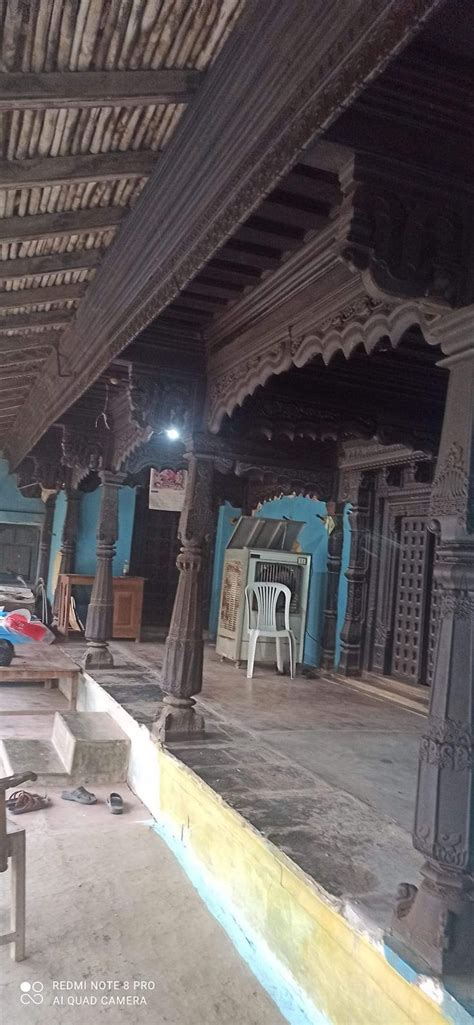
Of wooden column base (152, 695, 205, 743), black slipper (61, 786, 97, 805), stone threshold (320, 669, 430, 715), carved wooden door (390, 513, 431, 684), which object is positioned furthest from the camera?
carved wooden door (390, 513, 431, 684)

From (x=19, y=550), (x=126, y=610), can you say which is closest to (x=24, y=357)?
(x=126, y=610)

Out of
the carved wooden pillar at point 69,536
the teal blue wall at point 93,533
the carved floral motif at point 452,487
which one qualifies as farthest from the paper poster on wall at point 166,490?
the carved floral motif at point 452,487

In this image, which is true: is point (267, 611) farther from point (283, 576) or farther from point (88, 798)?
point (88, 798)

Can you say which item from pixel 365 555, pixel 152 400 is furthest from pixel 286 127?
pixel 365 555

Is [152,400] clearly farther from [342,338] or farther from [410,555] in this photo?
[410,555]

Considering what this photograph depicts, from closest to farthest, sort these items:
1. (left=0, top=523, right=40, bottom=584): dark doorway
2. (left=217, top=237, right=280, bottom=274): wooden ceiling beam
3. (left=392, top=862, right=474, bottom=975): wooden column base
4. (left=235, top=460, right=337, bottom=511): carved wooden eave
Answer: (left=392, top=862, right=474, bottom=975): wooden column base < (left=217, top=237, right=280, bottom=274): wooden ceiling beam < (left=235, top=460, right=337, bottom=511): carved wooden eave < (left=0, top=523, right=40, bottom=584): dark doorway

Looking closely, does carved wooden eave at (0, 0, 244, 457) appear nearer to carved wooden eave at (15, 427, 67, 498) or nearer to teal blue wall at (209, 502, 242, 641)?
carved wooden eave at (15, 427, 67, 498)

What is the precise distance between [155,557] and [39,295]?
22.6 ft

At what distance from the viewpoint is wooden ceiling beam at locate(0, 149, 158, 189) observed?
2432mm

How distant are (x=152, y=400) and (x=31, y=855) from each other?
2.52 metres

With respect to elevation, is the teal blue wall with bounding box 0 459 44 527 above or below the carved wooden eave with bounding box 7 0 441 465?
below

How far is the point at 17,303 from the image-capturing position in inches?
153

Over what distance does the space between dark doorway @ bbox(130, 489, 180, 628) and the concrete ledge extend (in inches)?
265

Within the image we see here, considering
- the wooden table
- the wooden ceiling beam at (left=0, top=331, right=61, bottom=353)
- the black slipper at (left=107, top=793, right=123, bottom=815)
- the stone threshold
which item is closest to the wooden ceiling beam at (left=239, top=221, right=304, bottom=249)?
the wooden ceiling beam at (left=0, top=331, right=61, bottom=353)
